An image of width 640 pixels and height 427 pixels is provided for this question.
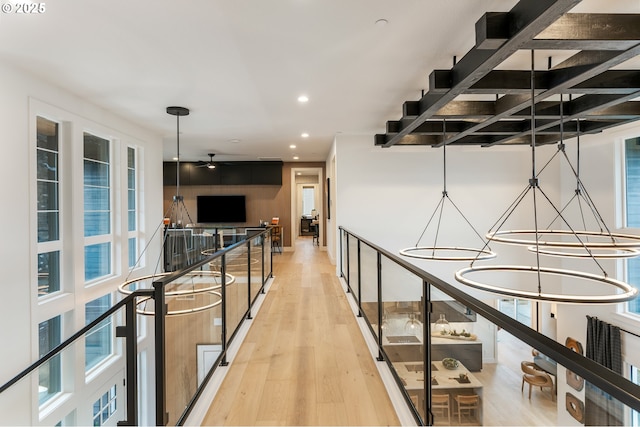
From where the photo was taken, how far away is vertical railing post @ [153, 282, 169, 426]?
170 centimetres

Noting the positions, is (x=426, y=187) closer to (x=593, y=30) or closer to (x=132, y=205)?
(x=593, y=30)

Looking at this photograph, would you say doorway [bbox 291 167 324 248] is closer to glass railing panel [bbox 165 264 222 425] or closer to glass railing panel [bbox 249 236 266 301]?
glass railing panel [bbox 249 236 266 301]

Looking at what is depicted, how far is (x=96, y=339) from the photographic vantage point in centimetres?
469

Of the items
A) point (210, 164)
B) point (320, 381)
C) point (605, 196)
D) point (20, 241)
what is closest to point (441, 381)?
point (320, 381)

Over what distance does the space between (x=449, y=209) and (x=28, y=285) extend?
6446 millimetres

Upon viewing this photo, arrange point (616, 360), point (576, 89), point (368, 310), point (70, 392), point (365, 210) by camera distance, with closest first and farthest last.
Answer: point (576, 89) → point (368, 310) → point (70, 392) → point (616, 360) → point (365, 210)

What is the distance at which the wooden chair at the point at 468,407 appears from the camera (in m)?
1.51

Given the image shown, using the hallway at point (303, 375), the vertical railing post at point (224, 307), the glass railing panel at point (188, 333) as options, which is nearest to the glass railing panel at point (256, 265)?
the hallway at point (303, 375)

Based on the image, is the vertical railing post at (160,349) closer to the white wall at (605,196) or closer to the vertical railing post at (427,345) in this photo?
the vertical railing post at (427,345)

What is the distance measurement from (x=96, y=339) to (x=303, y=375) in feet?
12.2

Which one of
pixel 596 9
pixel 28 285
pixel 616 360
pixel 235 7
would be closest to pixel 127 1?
pixel 235 7

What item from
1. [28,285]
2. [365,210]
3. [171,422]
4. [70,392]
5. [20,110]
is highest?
[20,110]

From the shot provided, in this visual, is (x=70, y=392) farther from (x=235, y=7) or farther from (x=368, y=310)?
(x=235, y=7)

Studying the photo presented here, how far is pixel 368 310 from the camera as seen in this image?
142 inches
